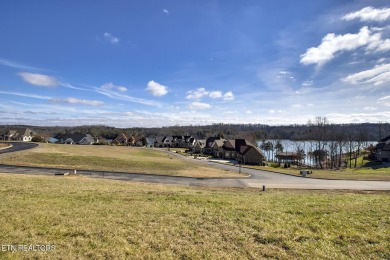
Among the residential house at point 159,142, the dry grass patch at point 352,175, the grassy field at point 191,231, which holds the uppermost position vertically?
the grassy field at point 191,231

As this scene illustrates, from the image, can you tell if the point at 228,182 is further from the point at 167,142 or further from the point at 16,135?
the point at 16,135

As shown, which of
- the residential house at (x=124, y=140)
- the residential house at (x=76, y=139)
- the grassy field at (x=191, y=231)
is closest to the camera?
the grassy field at (x=191, y=231)

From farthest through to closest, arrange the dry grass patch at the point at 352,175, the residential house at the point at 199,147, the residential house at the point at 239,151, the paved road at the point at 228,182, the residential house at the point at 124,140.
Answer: the residential house at the point at 124,140, the residential house at the point at 199,147, the residential house at the point at 239,151, the dry grass patch at the point at 352,175, the paved road at the point at 228,182

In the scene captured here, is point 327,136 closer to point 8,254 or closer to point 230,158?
point 230,158

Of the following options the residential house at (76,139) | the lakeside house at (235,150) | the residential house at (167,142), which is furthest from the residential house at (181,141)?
the residential house at (76,139)

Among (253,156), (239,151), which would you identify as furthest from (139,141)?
(253,156)

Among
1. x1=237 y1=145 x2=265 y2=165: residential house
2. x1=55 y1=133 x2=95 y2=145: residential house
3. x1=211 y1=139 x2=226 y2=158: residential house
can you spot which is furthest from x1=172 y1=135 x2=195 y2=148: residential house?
x1=237 y1=145 x2=265 y2=165: residential house

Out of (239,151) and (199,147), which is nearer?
(239,151)

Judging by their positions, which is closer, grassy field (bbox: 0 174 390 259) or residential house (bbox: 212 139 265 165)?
grassy field (bbox: 0 174 390 259)

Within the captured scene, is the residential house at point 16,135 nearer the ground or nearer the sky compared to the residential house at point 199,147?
nearer the sky

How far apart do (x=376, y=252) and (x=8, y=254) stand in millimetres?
8759

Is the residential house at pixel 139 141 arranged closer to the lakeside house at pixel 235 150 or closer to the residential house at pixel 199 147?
the residential house at pixel 199 147

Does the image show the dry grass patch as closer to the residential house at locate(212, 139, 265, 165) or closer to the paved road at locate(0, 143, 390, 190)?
the paved road at locate(0, 143, 390, 190)

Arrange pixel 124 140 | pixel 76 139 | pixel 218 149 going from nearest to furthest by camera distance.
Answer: pixel 218 149, pixel 76 139, pixel 124 140
